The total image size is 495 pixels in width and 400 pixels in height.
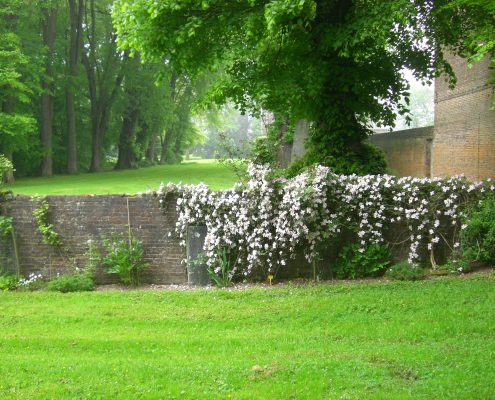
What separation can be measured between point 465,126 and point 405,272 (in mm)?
12167

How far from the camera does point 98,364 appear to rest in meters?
6.56

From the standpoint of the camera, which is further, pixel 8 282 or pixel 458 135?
pixel 458 135

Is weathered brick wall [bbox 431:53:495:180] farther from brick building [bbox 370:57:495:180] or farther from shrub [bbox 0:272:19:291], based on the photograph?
shrub [bbox 0:272:19:291]

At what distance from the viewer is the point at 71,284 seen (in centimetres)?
1121

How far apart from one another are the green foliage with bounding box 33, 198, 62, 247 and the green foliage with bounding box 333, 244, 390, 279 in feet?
17.7

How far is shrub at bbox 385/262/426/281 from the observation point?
1034 centimetres

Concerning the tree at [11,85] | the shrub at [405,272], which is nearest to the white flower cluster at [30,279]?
the shrub at [405,272]

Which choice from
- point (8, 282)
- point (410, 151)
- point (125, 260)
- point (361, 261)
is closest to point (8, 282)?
point (8, 282)

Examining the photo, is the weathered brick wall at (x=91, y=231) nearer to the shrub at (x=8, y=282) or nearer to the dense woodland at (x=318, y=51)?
the shrub at (x=8, y=282)

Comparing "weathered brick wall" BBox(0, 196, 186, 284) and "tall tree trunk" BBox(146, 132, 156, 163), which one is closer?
"weathered brick wall" BBox(0, 196, 186, 284)

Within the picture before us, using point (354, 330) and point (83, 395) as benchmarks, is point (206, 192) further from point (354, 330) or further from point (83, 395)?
point (83, 395)

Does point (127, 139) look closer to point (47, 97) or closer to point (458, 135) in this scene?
point (47, 97)

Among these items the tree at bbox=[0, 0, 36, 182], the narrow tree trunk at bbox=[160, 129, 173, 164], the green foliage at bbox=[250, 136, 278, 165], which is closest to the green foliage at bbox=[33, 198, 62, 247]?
the green foliage at bbox=[250, 136, 278, 165]

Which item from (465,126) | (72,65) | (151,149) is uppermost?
(72,65)
